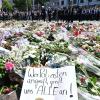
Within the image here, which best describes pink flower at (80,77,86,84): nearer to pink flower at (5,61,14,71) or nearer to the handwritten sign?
the handwritten sign

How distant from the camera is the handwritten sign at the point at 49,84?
585cm

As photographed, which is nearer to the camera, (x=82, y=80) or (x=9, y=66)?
(x=9, y=66)

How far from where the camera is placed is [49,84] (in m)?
6.02

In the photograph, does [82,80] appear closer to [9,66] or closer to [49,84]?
[49,84]

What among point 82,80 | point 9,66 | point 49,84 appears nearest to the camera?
point 49,84

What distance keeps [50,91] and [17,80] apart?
2.56 feet

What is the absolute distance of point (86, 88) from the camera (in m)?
6.68

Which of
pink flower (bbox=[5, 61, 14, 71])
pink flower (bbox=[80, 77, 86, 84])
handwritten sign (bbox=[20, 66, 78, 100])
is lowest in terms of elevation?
pink flower (bbox=[80, 77, 86, 84])

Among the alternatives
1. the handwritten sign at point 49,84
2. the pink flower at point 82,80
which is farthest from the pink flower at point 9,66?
the pink flower at point 82,80

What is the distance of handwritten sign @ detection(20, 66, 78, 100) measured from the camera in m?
5.85

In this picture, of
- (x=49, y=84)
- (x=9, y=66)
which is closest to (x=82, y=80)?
(x=49, y=84)

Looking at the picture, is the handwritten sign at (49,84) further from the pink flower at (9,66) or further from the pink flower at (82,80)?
the pink flower at (82,80)

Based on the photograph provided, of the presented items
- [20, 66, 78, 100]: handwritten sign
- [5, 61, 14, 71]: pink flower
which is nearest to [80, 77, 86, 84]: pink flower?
[20, 66, 78, 100]: handwritten sign

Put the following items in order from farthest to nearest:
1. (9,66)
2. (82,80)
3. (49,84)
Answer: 1. (82,80)
2. (9,66)
3. (49,84)
